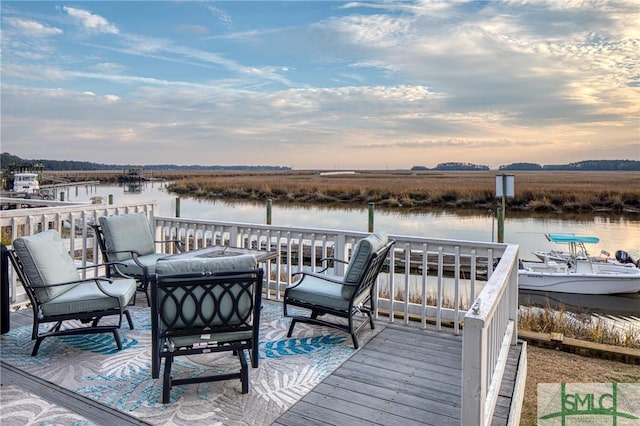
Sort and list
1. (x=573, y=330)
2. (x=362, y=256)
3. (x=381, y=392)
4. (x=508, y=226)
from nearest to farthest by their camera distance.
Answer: (x=381, y=392) → (x=362, y=256) → (x=573, y=330) → (x=508, y=226)

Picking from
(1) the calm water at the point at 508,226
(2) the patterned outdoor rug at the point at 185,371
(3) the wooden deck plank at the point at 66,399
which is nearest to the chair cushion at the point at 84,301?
(2) the patterned outdoor rug at the point at 185,371

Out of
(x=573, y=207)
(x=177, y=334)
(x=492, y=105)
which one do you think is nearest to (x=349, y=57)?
(x=492, y=105)

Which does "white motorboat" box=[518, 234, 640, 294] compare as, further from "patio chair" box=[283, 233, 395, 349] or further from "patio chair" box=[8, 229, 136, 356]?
"patio chair" box=[8, 229, 136, 356]

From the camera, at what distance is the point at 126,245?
15.1ft

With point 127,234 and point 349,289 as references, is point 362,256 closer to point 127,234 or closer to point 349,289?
point 349,289

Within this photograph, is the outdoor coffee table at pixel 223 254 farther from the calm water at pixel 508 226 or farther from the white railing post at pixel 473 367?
the calm water at pixel 508 226

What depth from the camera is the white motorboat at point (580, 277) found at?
9.22m

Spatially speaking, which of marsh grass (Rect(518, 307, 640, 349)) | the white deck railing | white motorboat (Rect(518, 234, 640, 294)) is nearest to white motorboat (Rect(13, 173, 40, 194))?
the white deck railing

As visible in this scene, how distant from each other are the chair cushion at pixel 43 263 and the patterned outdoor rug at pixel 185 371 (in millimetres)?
513

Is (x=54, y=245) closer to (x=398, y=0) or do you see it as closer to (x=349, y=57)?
(x=398, y=0)

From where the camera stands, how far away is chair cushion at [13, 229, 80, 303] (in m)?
3.11

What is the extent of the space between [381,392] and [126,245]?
130 inches

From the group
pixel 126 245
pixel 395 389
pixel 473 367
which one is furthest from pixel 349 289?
pixel 126 245

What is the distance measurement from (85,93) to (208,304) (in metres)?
11.3
